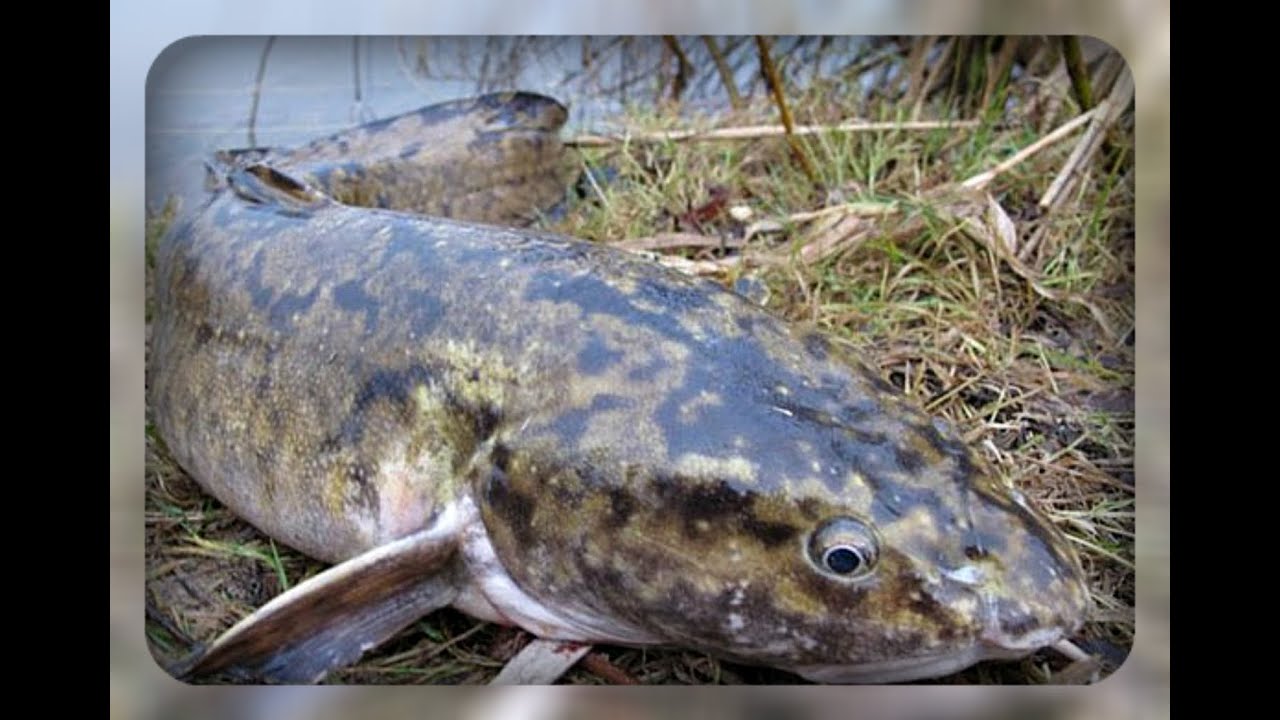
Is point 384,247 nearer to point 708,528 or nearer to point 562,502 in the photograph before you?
point 562,502

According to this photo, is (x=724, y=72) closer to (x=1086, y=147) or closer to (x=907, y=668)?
(x=1086, y=147)

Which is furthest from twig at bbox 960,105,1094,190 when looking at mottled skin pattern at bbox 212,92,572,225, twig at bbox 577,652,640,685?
twig at bbox 577,652,640,685

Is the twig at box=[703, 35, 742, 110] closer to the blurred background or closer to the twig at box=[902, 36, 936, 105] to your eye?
the blurred background

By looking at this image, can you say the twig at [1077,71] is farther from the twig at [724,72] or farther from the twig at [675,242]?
the twig at [675,242]

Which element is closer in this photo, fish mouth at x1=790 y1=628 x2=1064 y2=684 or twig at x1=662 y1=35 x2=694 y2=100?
fish mouth at x1=790 y1=628 x2=1064 y2=684

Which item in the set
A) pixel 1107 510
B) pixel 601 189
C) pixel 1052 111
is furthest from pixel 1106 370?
pixel 601 189

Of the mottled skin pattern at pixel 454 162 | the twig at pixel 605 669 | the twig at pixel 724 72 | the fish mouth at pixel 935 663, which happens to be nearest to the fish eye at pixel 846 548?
the fish mouth at pixel 935 663
